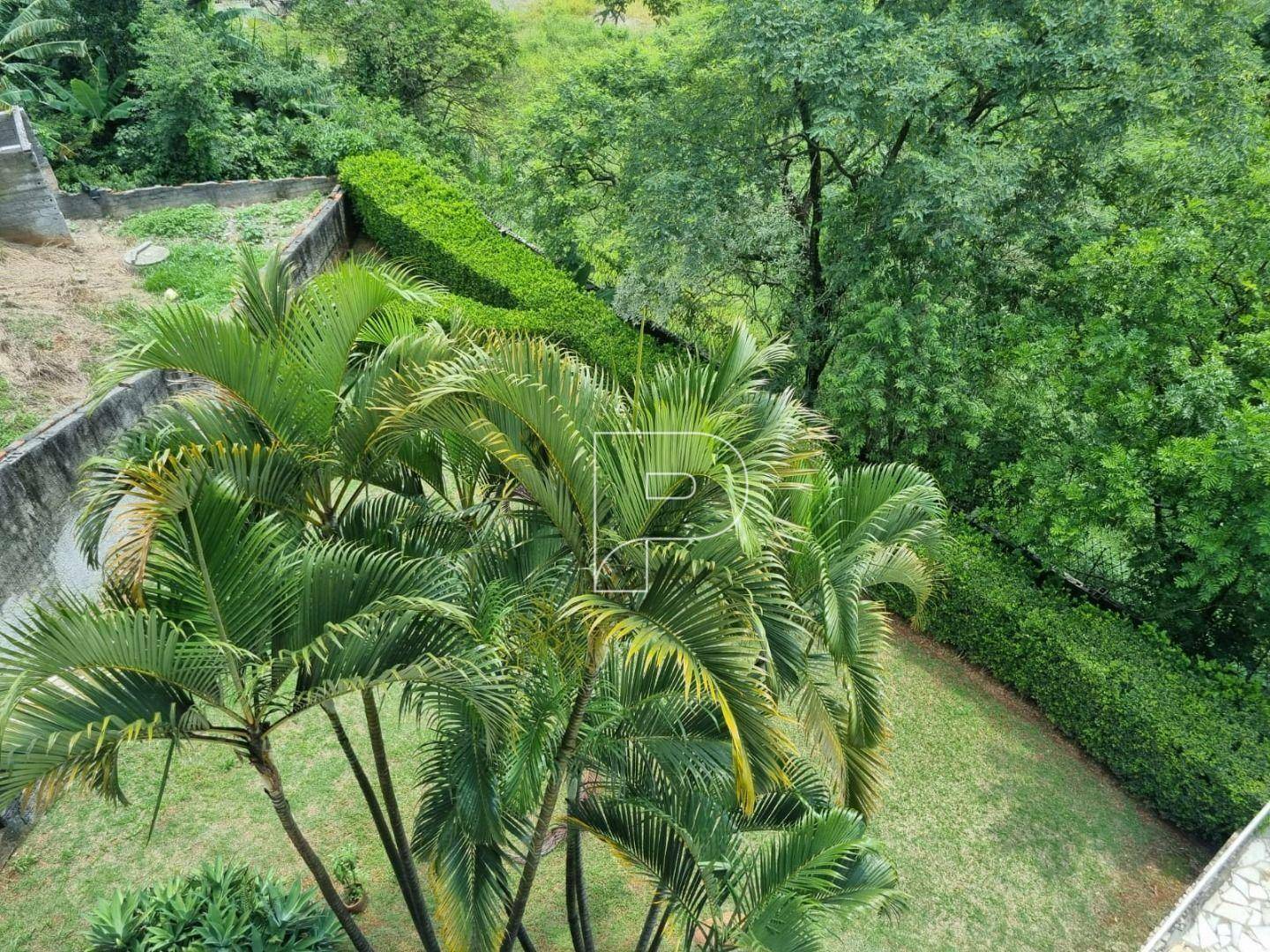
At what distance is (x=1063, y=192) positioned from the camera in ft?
27.9

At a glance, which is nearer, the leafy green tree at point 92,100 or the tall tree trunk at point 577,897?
the tall tree trunk at point 577,897

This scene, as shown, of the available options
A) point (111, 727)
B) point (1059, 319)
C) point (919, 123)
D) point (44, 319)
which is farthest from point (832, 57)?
point (44, 319)

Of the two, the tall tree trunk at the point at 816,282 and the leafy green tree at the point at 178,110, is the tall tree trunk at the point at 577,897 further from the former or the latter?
the leafy green tree at the point at 178,110

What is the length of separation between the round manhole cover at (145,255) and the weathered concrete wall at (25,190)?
0.85m

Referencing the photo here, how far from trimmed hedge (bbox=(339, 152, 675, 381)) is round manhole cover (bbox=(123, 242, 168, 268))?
2955 mm

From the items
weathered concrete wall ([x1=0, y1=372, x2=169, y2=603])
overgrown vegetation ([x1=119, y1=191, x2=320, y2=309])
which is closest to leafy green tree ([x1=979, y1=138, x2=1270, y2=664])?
weathered concrete wall ([x1=0, y1=372, x2=169, y2=603])

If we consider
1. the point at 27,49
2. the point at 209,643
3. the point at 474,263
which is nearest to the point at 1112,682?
the point at 209,643

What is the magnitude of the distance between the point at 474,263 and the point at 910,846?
8744mm

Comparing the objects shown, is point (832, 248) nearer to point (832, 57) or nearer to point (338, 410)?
point (832, 57)

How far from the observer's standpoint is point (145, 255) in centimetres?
1103

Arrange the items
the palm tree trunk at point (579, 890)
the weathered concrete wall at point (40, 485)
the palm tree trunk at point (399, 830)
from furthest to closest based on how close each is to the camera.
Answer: the weathered concrete wall at point (40, 485) < the palm tree trunk at point (579, 890) < the palm tree trunk at point (399, 830)

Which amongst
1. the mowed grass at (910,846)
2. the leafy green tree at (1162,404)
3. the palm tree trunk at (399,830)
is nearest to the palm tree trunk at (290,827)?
the palm tree trunk at (399,830)

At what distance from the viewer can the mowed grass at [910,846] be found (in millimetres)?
5473

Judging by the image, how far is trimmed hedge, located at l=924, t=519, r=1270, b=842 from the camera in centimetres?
695
